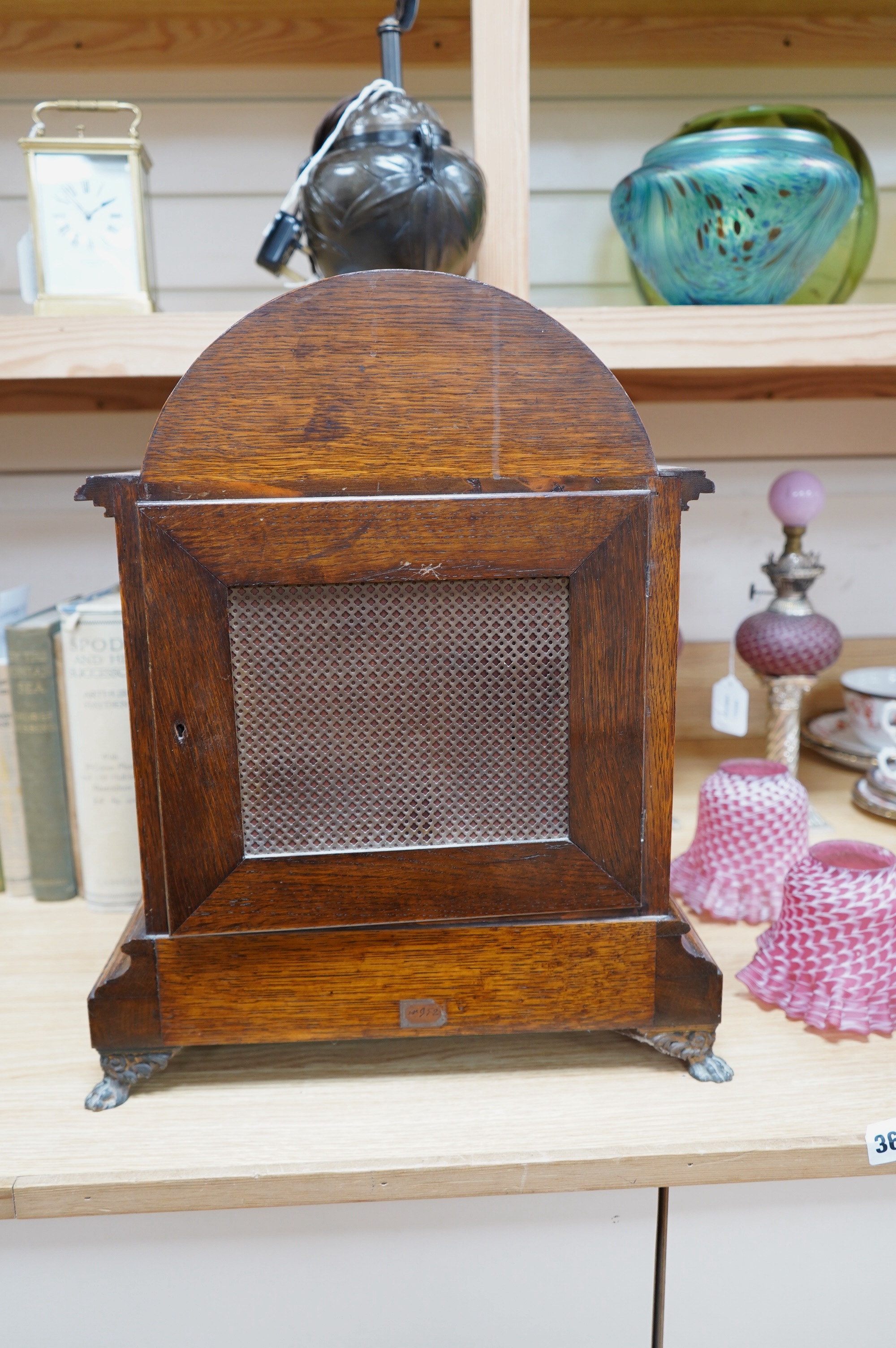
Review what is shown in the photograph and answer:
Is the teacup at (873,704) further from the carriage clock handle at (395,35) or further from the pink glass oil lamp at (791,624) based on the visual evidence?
the carriage clock handle at (395,35)

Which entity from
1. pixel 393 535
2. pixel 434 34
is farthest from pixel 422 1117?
pixel 434 34

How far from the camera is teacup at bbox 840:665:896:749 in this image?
1.24m

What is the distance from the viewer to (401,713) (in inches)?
27.1

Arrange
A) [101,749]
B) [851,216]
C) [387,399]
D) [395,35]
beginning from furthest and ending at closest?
1. [851,216]
2. [101,749]
3. [395,35]
4. [387,399]

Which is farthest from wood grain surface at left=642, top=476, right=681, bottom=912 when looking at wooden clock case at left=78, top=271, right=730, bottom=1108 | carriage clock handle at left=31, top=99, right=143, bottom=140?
carriage clock handle at left=31, top=99, right=143, bottom=140

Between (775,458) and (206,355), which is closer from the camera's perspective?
(206,355)

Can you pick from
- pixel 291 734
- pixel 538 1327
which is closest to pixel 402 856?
pixel 291 734

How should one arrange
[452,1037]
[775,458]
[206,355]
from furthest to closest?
1. [775,458]
2. [452,1037]
3. [206,355]

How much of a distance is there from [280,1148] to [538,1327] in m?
0.24

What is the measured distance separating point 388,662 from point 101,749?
45 centimetres

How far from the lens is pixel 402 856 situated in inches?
27.2

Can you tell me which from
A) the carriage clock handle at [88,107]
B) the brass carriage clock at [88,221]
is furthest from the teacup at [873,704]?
the carriage clock handle at [88,107]

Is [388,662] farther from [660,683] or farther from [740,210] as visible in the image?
[740,210]

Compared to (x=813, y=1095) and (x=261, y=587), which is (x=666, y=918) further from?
(x=261, y=587)
